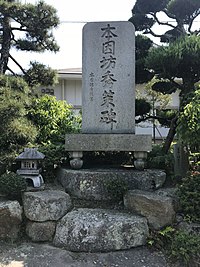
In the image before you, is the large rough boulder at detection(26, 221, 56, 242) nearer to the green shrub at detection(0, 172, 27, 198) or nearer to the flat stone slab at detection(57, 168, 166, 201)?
the green shrub at detection(0, 172, 27, 198)

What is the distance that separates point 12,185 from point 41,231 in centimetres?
82

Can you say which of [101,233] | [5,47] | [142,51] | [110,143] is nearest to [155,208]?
[101,233]

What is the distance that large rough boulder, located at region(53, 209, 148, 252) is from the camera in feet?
11.7

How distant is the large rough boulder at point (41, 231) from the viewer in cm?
374

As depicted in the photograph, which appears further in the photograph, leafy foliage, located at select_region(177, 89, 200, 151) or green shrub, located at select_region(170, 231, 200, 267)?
leafy foliage, located at select_region(177, 89, 200, 151)

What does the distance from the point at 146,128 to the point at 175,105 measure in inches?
83.7

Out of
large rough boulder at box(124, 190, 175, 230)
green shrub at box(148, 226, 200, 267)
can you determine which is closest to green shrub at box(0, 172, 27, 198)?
large rough boulder at box(124, 190, 175, 230)

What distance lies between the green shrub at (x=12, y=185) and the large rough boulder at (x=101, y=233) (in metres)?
0.86

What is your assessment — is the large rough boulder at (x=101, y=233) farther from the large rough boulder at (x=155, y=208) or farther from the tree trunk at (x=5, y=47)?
the tree trunk at (x=5, y=47)

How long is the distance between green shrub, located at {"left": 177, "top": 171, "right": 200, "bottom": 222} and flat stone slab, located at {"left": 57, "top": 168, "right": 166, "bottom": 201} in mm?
516

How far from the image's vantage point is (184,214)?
12.8 feet

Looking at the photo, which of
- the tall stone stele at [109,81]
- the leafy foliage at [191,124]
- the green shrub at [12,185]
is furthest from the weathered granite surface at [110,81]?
the green shrub at [12,185]

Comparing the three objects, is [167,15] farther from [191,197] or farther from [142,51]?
[191,197]

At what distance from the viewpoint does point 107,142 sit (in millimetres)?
4602
